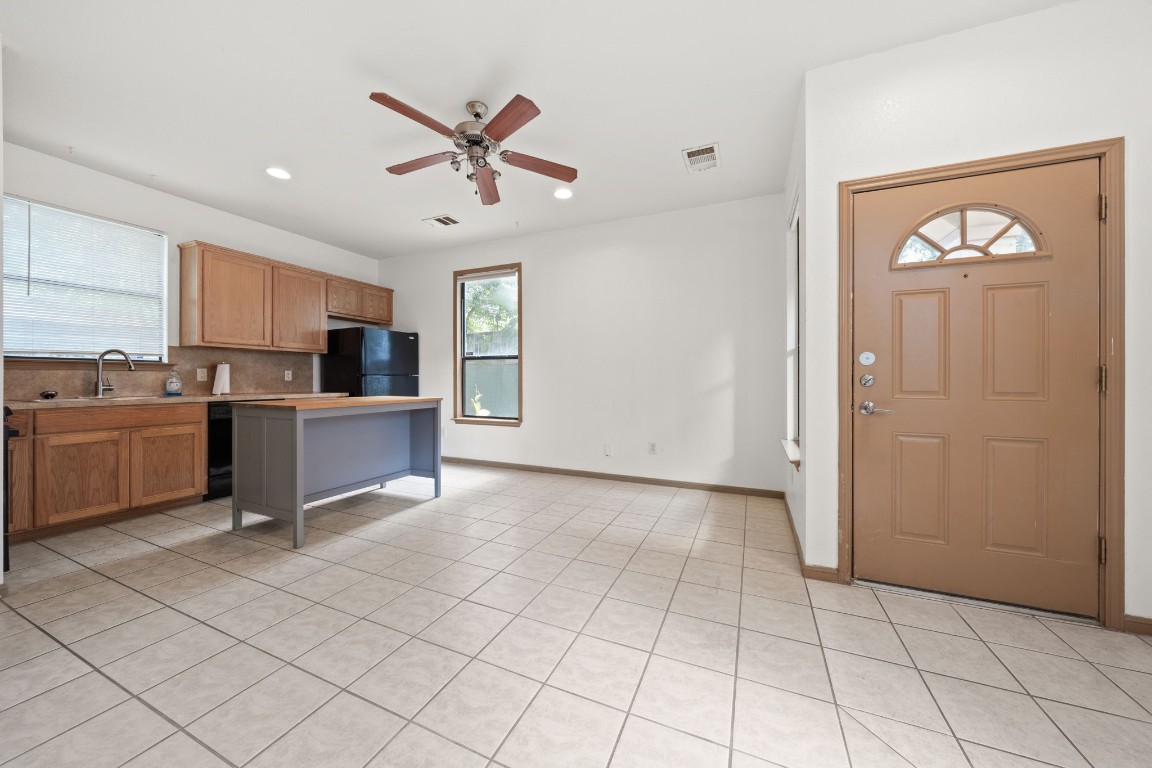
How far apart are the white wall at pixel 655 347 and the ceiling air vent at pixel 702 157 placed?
83cm

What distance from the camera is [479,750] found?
1.27m

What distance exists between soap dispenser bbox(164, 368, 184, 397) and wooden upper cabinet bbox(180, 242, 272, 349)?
32 centimetres

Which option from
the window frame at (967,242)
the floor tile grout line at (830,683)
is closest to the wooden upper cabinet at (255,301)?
the floor tile grout line at (830,683)

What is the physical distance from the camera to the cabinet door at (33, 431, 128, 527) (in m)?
2.87

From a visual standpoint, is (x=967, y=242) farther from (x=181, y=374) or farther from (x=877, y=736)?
(x=181, y=374)

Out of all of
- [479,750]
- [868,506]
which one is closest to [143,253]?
[479,750]

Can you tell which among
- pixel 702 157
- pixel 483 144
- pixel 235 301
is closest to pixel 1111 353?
pixel 702 157

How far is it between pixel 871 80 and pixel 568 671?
3.17 metres

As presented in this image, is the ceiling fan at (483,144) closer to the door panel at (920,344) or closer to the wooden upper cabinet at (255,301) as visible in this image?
the door panel at (920,344)

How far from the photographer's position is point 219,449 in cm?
388

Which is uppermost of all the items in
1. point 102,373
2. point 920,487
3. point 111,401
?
point 102,373

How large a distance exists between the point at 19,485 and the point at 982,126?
5.91m

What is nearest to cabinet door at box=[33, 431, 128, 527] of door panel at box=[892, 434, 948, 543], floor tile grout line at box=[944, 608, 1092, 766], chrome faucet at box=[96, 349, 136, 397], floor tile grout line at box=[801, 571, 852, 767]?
chrome faucet at box=[96, 349, 136, 397]

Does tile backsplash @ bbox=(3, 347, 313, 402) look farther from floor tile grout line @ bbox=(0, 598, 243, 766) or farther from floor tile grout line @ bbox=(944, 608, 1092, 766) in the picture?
floor tile grout line @ bbox=(944, 608, 1092, 766)
